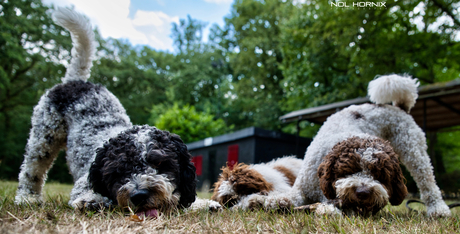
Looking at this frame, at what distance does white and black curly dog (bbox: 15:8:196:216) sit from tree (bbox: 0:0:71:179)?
1919 cm

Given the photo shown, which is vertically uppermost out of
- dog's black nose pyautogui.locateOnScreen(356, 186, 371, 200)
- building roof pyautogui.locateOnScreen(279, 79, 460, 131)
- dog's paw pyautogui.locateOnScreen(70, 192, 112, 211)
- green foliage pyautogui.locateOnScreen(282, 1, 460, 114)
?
green foliage pyautogui.locateOnScreen(282, 1, 460, 114)

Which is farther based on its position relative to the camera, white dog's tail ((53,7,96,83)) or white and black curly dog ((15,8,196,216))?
white dog's tail ((53,7,96,83))

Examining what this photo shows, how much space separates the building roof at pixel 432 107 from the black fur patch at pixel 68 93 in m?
6.16

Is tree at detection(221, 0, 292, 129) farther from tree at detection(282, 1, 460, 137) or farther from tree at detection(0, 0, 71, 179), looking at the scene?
tree at detection(0, 0, 71, 179)

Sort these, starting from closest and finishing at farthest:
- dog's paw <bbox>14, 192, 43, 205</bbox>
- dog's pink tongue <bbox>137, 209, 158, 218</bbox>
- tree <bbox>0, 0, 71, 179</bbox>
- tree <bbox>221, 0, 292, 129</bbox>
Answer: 1. dog's pink tongue <bbox>137, 209, 158, 218</bbox>
2. dog's paw <bbox>14, 192, 43, 205</bbox>
3. tree <bbox>0, 0, 71, 179</bbox>
4. tree <bbox>221, 0, 292, 129</bbox>

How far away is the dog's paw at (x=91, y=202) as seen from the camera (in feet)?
7.94

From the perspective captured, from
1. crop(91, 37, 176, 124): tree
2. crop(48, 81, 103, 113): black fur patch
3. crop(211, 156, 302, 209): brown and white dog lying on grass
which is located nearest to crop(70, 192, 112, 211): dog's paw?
crop(211, 156, 302, 209): brown and white dog lying on grass

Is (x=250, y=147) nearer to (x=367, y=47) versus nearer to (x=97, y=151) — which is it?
(x=97, y=151)

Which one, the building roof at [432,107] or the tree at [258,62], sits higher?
the tree at [258,62]

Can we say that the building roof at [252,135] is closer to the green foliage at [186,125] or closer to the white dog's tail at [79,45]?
the green foliage at [186,125]

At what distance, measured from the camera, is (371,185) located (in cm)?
243

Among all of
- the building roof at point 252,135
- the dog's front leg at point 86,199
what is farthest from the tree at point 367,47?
the dog's front leg at point 86,199

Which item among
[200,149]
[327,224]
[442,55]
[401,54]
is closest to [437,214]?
[327,224]

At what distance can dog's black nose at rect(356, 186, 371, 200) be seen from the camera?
241 cm
